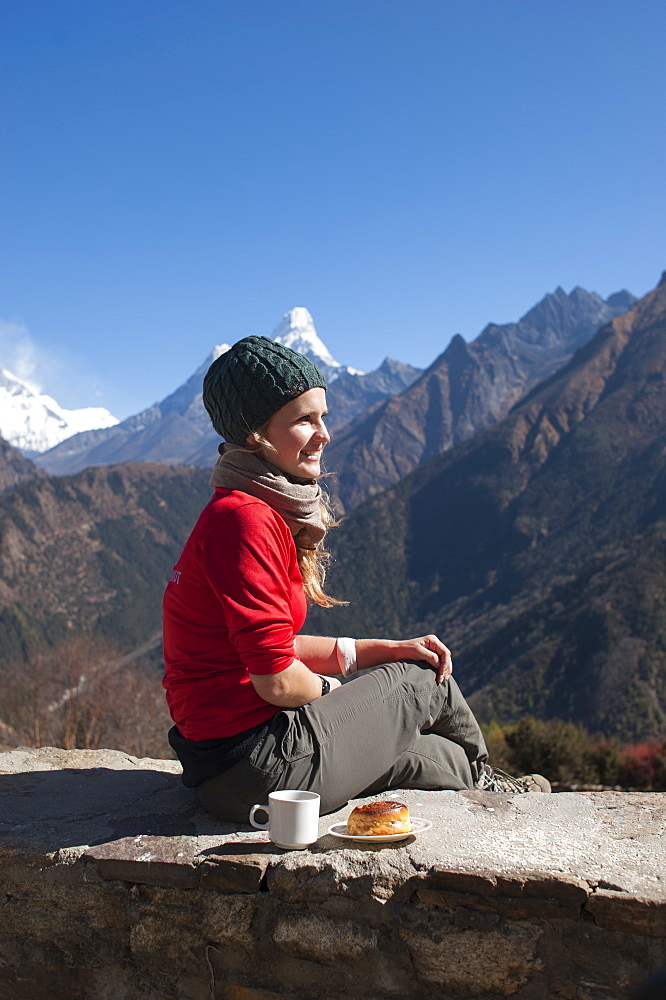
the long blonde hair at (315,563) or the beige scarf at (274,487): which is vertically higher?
the beige scarf at (274,487)

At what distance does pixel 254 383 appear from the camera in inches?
142

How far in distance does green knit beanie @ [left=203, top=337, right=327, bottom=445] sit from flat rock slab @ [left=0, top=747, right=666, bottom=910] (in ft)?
5.79

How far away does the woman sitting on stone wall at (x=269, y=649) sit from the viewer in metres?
3.26

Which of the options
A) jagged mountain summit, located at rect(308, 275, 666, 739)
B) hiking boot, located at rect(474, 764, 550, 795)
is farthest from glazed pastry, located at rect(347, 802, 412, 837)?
jagged mountain summit, located at rect(308, 275, 666, 739)

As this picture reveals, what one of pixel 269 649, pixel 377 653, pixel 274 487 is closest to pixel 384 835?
pixel 269 649

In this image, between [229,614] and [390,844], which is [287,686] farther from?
[390,844]

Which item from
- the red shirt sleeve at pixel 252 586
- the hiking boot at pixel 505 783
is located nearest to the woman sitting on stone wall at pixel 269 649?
the red shirt sleeve at pixel 252 586

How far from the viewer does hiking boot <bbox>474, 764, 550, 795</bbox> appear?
4.27 meters

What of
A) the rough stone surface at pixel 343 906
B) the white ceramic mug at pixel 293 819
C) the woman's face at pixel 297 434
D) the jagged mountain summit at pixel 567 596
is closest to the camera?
the rough stone surface at pixel 343 906

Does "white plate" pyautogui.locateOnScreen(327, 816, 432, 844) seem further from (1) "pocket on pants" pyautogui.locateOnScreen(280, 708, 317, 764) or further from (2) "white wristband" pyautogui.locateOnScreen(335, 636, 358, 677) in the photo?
(2) "white wristband" pyautogui.locateOnScreen(335, 636, 358, 677)

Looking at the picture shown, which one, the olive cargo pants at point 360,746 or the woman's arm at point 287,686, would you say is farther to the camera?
the olive cargo pants at point 360,746

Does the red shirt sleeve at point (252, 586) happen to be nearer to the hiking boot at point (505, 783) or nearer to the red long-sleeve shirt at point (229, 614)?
the red long-sleeve shirt at point (229, 614)

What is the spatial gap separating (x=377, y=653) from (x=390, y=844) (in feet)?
3.30

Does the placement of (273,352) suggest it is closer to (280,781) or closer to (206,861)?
(280,781)
